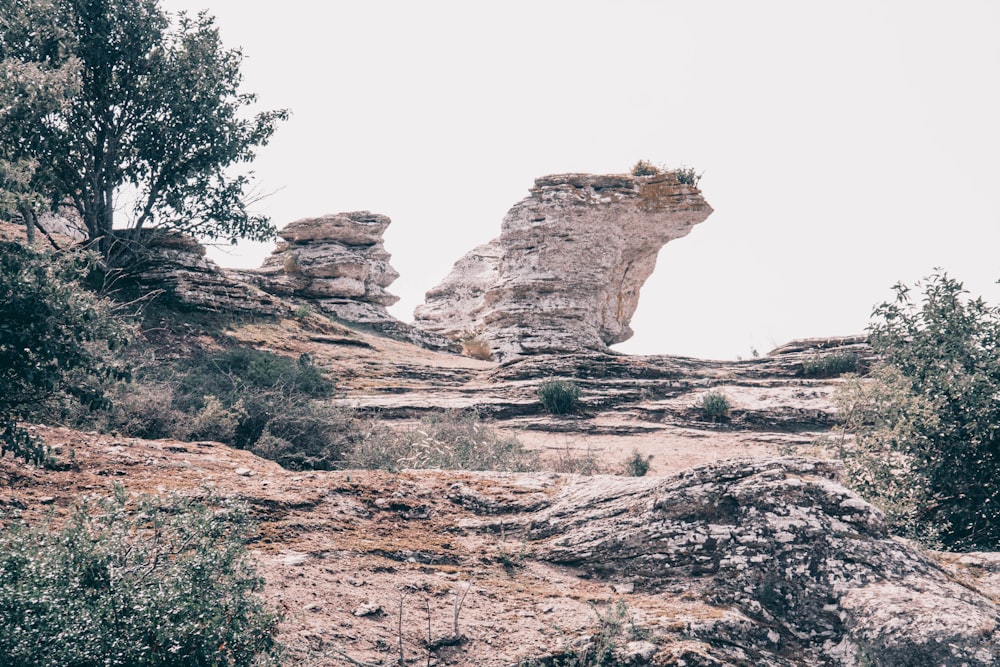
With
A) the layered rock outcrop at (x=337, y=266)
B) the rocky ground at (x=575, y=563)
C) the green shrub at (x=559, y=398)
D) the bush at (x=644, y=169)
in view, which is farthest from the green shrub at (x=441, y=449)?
the bush at (x=644, y=169)

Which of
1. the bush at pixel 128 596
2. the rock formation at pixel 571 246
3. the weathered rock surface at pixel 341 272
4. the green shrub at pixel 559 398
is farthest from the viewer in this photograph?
the rock formation at pixel 571 246

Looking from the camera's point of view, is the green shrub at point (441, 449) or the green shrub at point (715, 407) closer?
the green shrub at point (441, 449)

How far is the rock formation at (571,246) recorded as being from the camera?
35.6 meters

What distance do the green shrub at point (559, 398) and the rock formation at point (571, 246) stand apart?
11305mm

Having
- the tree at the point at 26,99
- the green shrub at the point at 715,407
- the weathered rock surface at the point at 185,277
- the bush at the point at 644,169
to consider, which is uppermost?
the bush at the point at 644,169

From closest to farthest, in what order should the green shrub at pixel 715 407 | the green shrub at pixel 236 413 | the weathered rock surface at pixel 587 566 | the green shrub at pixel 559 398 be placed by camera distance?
the weathered rock surface at pixel 587 566 → the green shrub at pixel 236 413 → the green shrub at pixel 715 407 → the green shrub at pixel 559 398

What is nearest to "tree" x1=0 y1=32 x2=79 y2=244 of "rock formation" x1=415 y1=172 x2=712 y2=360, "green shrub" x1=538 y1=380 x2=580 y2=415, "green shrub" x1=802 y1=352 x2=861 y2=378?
"green shrub" x1=538 y1=380 x2=580 y2=415

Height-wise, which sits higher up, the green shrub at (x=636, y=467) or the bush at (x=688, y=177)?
the bush at (x=688, y=177)

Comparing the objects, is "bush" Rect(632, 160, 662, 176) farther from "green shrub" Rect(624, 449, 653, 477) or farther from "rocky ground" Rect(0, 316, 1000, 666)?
"rocky ground" Rect(0, 316, 1000, 666)

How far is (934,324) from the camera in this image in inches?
520

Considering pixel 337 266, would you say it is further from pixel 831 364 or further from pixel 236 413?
pixel 831 364

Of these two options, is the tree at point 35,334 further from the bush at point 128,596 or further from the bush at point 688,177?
the bush at point 688,177

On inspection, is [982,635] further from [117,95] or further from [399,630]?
[117,95]

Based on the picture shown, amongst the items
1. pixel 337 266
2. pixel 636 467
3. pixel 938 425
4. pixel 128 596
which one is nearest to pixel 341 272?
pixel 337 266
